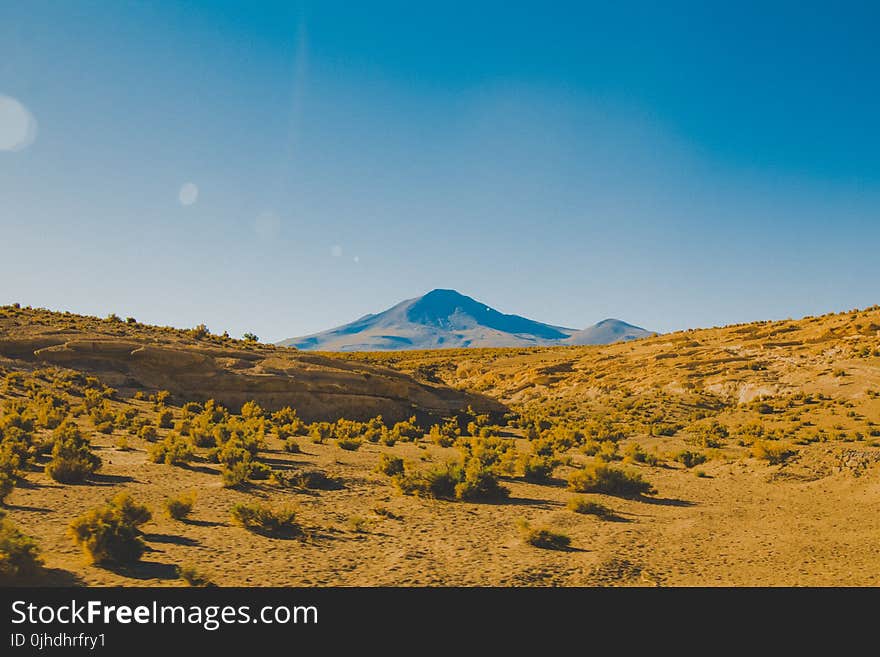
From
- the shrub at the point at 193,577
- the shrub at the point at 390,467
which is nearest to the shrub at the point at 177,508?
the shrub at the point at 193,577

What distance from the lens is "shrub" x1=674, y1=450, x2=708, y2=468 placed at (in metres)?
24.8

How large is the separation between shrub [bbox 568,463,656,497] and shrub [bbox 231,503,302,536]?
34.9 feet

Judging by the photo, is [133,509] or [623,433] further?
[623,433]

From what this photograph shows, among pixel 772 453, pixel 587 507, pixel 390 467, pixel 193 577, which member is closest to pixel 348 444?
pixel 390 467

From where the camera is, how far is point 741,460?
24484 millimetres

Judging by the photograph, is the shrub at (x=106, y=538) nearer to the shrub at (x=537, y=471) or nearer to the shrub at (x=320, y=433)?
the shrub at (x=537, y=471)

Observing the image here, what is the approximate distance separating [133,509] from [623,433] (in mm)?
30676

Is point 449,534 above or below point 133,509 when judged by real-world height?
below

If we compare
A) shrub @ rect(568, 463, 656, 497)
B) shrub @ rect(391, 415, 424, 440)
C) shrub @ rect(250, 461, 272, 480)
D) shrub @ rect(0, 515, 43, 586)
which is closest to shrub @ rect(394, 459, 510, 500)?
shrub @ rect(568, 463, 656, 497)

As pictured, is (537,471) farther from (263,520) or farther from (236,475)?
(263,520)
